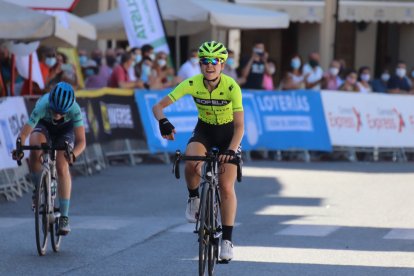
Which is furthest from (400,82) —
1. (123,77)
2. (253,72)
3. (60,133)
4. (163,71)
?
(60,133)

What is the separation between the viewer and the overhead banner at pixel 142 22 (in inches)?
918

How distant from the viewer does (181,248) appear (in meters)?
12.3

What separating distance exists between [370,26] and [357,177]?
19201 mm

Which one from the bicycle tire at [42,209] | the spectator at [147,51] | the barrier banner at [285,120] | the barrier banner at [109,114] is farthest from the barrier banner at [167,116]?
the bicycle tire at [42,209]

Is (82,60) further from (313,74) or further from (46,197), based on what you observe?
(46,197)

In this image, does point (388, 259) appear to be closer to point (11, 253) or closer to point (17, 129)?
point (11, 253)

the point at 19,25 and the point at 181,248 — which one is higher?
the point at 19,25

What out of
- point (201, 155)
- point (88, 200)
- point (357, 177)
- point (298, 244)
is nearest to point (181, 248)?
point (298, 244)

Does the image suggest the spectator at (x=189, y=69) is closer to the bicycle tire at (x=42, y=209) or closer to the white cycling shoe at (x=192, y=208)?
the bicycle tire at (x=42, y=209)

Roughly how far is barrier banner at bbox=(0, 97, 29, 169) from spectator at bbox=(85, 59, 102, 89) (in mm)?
5010

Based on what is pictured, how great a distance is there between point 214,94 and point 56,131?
208 centimetres

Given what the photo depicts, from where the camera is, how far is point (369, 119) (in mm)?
24500

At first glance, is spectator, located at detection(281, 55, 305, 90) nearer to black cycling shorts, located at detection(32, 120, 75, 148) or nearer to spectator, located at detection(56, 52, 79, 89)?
spectator, located at detection(56, 52, 79, 89)

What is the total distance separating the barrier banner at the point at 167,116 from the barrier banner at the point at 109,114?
0.14m
